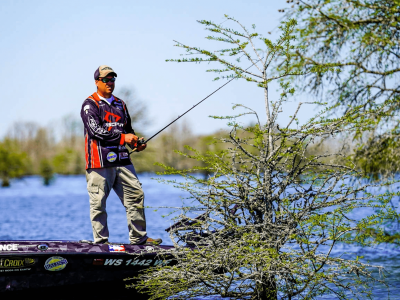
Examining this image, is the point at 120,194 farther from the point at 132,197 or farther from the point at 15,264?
the point at 15,264

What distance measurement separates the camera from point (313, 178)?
5512mm

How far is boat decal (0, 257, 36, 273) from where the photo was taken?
5.54 m

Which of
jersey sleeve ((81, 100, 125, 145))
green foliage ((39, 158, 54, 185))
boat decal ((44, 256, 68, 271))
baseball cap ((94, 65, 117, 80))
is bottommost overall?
green foliage ((39, 158, 54, 185))

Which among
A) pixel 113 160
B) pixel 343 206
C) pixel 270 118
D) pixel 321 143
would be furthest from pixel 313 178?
pixel 321 143

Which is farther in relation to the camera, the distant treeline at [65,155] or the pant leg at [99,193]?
the distant treeline at [65,155]

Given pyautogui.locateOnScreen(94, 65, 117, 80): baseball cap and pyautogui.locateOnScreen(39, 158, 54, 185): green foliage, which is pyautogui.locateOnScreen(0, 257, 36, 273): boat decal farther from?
pyautogui.locateOnScreen(39, 158, 54, 185): green foliage

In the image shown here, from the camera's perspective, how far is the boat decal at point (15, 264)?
5543 millimetres

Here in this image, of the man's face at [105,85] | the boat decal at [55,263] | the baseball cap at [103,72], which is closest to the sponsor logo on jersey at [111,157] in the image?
the man's face at [105,85]

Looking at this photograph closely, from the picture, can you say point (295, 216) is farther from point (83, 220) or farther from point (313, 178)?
point (83, 220)

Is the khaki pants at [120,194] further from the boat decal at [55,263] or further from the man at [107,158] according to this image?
the boat decal at [55,263]

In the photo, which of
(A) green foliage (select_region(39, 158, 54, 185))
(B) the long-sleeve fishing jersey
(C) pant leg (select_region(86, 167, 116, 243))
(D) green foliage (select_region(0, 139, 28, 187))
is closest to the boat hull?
(C) pant leg (select_region(86, 167, 116, 243))

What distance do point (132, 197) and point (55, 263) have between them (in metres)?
1.22

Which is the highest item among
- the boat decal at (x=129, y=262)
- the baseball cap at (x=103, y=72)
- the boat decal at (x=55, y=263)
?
the baseball cap at (x=103, y=72)

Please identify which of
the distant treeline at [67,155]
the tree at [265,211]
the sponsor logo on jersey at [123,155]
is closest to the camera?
the tree at [265,211]
